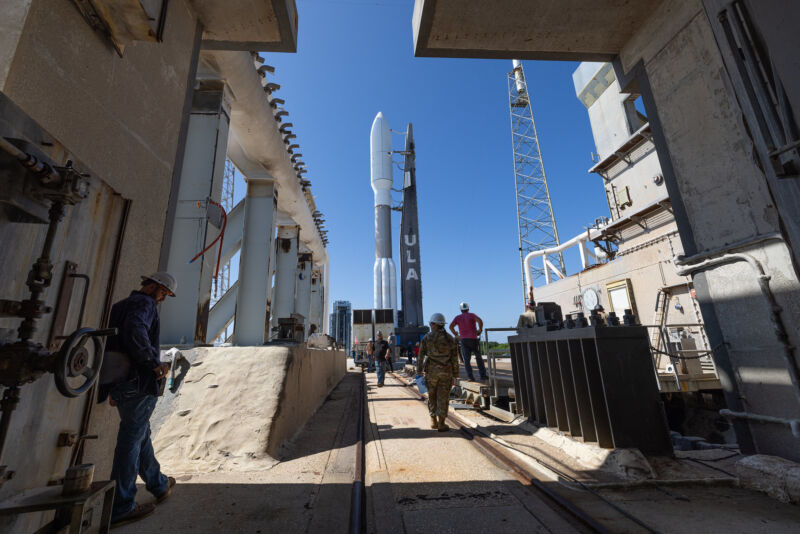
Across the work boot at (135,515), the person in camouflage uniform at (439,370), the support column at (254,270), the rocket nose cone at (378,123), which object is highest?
the rocket nose cone at (378,123)

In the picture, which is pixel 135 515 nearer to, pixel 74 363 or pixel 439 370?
pixel 74 363

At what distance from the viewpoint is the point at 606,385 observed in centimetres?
369

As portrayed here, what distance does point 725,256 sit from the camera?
12.3 ft

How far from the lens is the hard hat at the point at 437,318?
6039mm

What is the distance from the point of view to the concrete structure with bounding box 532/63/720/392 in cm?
1202

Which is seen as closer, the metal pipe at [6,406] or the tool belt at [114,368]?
the metal pipe at [6,406]

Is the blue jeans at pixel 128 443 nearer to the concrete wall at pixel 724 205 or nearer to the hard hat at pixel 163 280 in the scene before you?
the hard hat at pixel 163 280

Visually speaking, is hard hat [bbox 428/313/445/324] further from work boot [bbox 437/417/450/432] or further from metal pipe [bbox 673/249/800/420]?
metal pipe [bbox 673/249/800/420]

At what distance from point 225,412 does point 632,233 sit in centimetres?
1616

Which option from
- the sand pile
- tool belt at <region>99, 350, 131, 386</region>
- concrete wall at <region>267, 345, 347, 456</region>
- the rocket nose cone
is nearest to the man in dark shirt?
concrete wall at <region>267, 345, 347, 456</region>

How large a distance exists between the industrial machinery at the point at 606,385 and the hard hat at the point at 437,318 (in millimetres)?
1834

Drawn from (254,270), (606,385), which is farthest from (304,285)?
(606,385)

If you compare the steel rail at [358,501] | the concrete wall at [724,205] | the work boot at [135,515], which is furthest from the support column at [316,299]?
the concrete wall at [724,205]

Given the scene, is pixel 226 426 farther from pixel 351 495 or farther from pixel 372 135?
pixel 372 135
